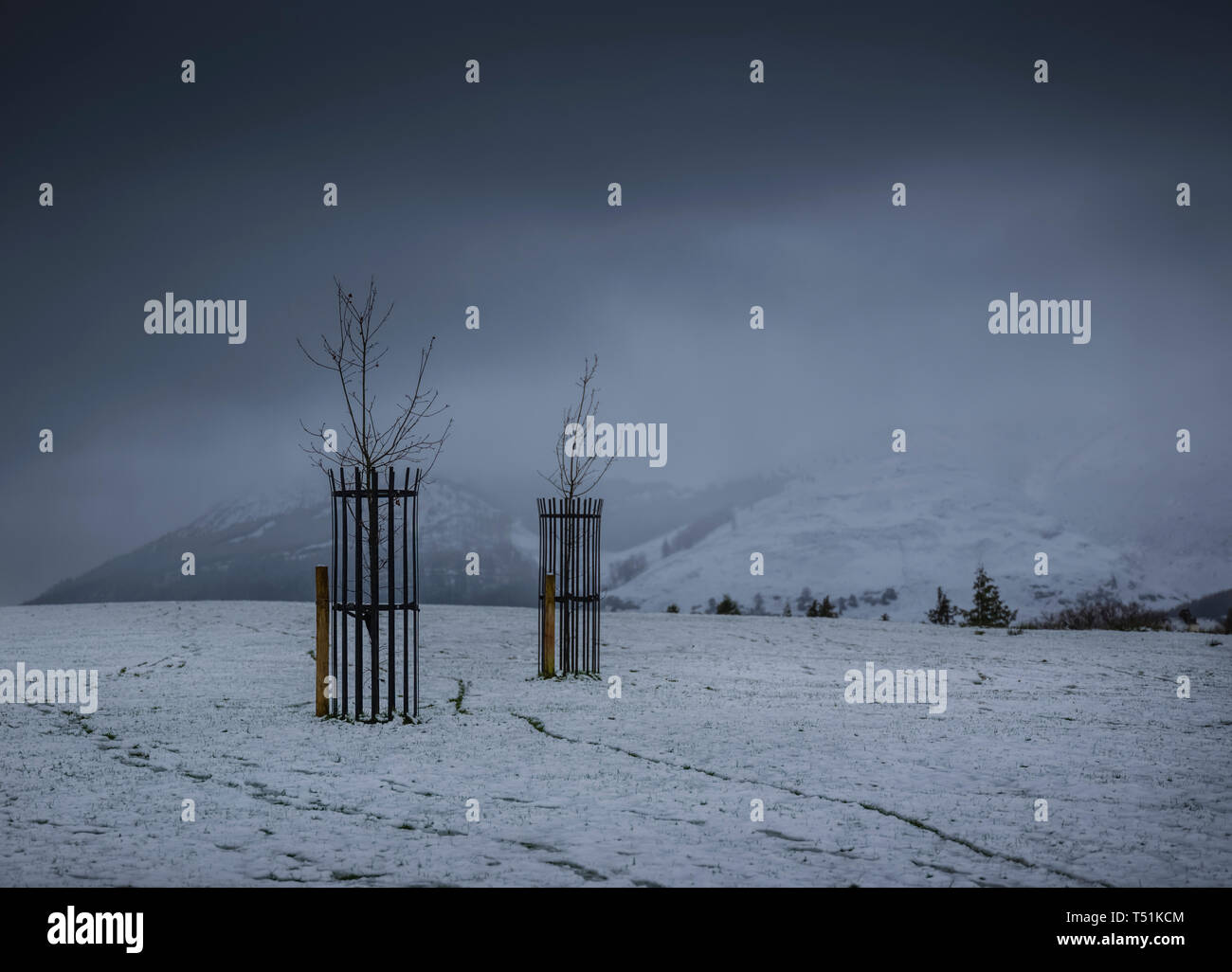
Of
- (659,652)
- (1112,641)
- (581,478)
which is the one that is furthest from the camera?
(1112,641)

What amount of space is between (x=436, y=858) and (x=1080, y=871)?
4.07 meters

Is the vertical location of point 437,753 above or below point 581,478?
below

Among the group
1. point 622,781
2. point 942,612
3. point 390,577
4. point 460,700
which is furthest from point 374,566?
point 942,612

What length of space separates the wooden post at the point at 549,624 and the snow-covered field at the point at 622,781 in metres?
0.42

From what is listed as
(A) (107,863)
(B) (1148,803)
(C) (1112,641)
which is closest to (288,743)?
(A) (107,863)

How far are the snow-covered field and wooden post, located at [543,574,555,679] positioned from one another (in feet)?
1.37

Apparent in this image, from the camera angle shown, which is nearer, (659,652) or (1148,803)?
(1148,803)

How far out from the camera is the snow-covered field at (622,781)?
19.4ft

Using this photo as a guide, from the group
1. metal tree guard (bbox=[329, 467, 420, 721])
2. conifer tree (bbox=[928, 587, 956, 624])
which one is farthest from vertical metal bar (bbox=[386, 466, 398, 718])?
conifer tree (bbox=[928, 587, 956, 624])

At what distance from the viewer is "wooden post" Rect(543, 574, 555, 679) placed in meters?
14.2

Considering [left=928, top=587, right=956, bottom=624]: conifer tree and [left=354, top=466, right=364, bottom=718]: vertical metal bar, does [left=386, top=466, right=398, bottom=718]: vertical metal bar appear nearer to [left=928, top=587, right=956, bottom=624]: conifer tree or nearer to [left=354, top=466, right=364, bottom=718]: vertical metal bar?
[left=354, top=466, right=364, bottom=718]: vertical metal bar
